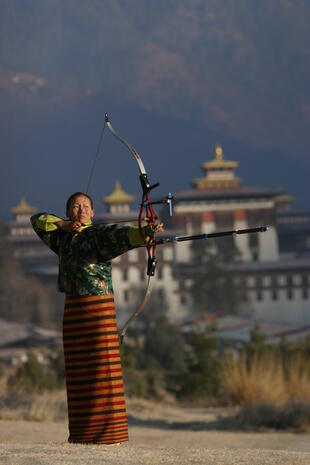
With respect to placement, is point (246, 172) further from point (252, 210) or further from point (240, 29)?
point (252, 210)

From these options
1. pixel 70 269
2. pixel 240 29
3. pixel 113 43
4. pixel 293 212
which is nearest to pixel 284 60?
pixel 240 29

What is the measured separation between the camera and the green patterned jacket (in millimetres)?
5355

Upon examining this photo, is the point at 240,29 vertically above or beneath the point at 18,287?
above

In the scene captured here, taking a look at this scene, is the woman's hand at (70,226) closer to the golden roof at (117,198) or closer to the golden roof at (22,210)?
the golden roof at (117,198)

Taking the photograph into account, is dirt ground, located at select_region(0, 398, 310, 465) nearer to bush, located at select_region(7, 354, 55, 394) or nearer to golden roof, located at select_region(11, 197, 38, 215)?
bush, located at select_region(7, 354, 55, 394)

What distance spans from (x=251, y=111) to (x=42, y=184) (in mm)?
14686

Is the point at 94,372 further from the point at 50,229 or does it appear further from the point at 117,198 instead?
the point at 117,198

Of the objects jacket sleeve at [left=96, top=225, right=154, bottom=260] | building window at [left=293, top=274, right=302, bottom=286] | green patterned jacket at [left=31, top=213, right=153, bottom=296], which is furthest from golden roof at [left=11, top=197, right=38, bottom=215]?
jacket sleeve at [left=96, top=225, right=154, bottom=260]

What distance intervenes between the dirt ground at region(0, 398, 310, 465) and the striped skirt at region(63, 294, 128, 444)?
0.12m

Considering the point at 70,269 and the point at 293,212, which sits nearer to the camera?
the point at 70,269

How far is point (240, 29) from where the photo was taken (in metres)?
73.6

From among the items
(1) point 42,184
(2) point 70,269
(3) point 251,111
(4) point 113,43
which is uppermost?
(4) point 113,43

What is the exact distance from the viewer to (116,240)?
535cm

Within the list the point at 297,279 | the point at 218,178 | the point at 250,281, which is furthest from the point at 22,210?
the point at 297,279
